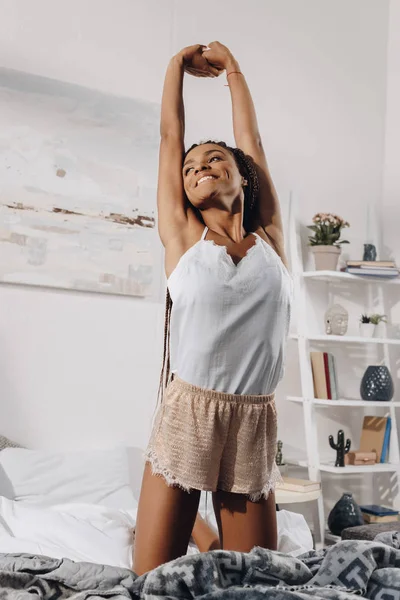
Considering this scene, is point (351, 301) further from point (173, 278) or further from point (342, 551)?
point (342, 551)

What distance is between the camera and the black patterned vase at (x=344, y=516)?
401 cm

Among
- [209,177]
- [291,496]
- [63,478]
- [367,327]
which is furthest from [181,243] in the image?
[367,327]

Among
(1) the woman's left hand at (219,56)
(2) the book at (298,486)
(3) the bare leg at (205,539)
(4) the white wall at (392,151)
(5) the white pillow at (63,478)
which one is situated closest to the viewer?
(1) the woman's left hand at (219,56)

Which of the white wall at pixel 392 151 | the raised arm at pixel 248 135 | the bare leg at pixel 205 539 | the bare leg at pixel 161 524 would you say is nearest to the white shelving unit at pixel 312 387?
the white wall at pixel 392 151

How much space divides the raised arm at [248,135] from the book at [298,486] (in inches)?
77.4

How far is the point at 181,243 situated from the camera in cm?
197

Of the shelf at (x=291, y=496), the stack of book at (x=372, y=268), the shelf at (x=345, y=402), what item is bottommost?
the shelf at (x=291, y=496)

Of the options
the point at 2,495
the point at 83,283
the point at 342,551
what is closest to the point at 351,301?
the point at 83,283

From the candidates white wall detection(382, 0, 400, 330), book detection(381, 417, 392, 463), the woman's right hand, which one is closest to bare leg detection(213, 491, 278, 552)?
the woman's right hand

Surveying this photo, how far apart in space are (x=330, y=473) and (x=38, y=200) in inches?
88.1

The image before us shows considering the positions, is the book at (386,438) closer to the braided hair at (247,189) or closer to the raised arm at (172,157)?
the braided hair at (247,189)

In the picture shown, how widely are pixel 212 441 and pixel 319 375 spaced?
2.61 metres

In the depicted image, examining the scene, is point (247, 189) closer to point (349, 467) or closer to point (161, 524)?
point (161, 524)

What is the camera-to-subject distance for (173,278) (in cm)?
190
